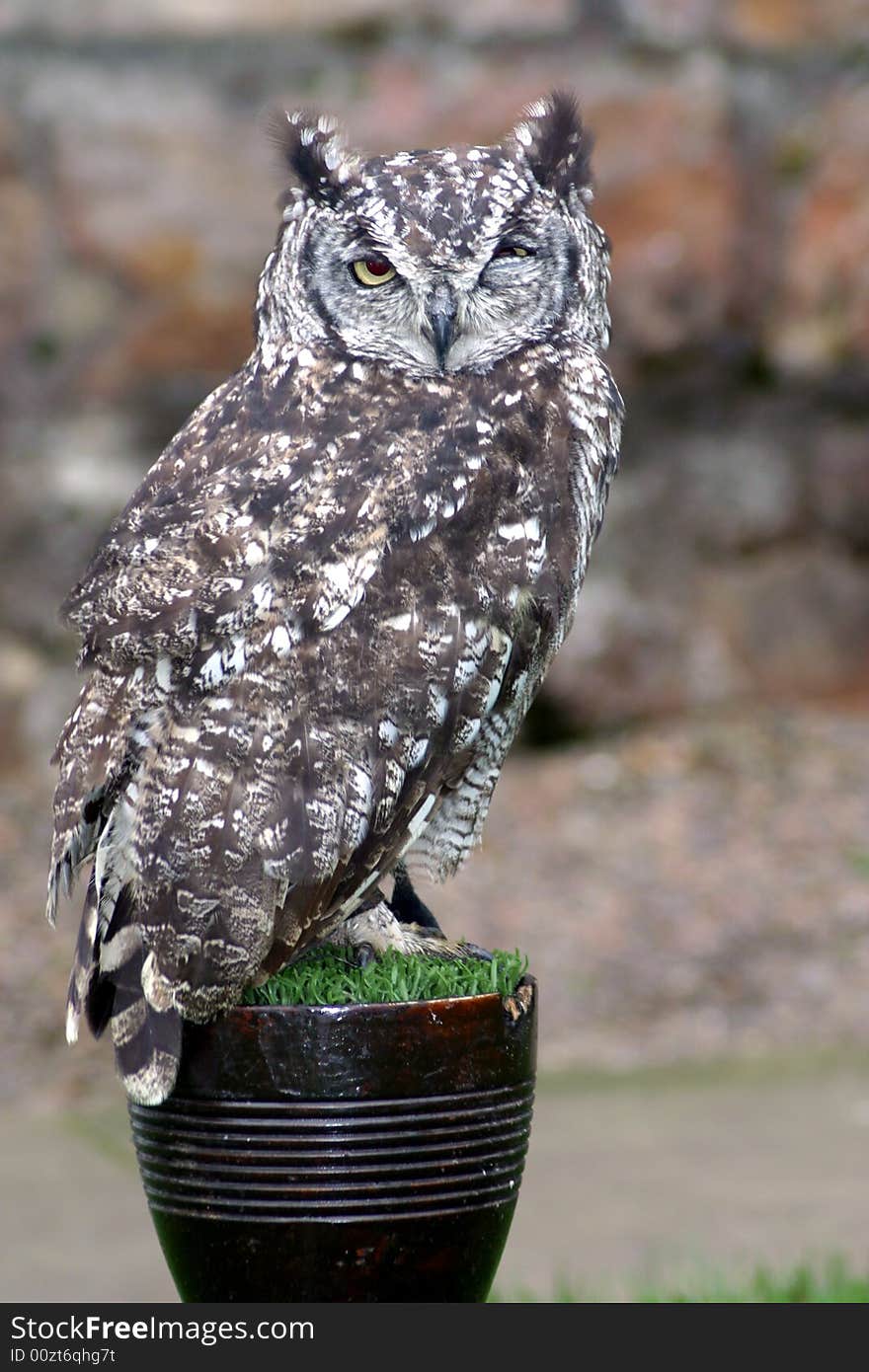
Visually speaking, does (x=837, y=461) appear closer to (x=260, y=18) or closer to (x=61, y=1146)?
(x=260, y=18)

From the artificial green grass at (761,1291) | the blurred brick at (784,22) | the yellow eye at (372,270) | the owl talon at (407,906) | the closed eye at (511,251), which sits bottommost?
the artificial green grass at (761,1291)

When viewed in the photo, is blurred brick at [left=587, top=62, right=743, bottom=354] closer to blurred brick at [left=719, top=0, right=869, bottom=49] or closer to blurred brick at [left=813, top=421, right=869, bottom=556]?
blurred brick at [left=719, top=0, right=869, bottom=49]

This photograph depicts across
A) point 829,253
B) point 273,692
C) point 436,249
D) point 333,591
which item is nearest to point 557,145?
point 436,249

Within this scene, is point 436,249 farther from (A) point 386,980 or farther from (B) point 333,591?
(A) point 386,980

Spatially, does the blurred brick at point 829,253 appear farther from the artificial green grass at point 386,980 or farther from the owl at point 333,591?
the artificial green grass at point 386,980

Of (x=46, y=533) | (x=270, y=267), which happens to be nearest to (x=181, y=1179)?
(x=270, y=267)

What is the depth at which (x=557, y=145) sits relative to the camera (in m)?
2.93

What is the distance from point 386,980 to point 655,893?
8.74 ft

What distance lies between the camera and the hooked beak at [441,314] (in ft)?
8.86

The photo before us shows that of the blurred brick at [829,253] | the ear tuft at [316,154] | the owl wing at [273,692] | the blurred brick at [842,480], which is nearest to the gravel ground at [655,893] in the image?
the blurred brick at [842,480]

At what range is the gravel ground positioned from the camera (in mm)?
4930

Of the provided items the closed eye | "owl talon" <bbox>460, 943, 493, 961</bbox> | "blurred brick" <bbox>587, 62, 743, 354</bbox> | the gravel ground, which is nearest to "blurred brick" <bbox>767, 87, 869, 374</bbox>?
"blurred brick" <bbox>587, 62, 743, 354</bbox>

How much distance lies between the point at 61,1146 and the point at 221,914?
213 centimetres
